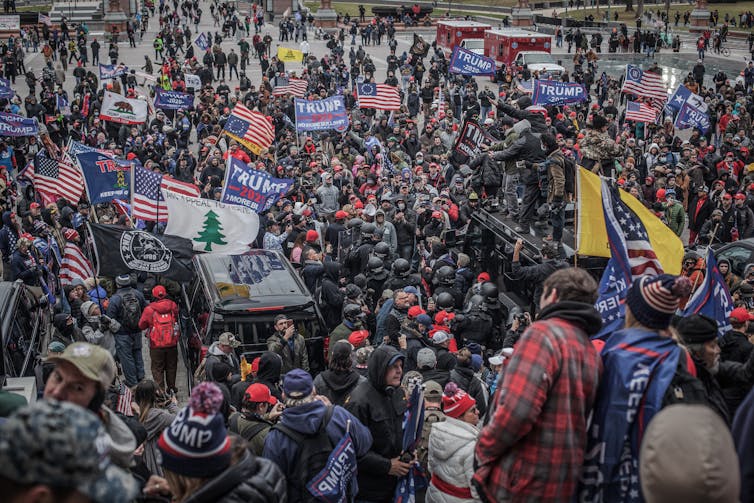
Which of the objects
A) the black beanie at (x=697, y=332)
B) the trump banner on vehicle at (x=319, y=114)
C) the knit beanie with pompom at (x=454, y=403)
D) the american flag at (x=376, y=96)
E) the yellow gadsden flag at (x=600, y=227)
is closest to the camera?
the black beanie at (x=697, y=332)

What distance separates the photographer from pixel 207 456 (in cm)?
385

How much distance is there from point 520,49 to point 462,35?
7701 mm

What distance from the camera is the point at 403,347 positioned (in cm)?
920

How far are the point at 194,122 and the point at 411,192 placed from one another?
45.5 feet

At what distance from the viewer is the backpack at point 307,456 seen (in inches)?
211

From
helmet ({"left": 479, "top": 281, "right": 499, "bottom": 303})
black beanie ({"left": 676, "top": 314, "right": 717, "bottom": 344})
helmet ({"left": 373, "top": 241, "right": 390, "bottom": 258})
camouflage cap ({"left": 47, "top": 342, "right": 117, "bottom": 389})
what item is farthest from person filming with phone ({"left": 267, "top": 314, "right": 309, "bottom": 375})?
black beanie ({"left": 676, "top": 314, "right": 717, "bottom": 344})

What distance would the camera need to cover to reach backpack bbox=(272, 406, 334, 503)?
17.6 feet

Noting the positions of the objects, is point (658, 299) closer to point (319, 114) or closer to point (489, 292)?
point (489, 292)

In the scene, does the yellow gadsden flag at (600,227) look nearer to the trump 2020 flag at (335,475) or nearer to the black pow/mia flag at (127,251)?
the trump 2020 flag at (335,475)

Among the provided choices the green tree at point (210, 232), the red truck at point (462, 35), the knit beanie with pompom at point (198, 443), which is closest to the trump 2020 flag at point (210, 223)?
the green tree at point (210, 232)

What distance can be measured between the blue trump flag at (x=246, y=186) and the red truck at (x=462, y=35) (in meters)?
34.0

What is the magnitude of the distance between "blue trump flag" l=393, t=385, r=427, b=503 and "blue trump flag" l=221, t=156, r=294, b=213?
29.1 feet

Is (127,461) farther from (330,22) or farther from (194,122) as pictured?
(330,22)

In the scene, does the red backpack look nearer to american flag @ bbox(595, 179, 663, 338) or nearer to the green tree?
the green tree
